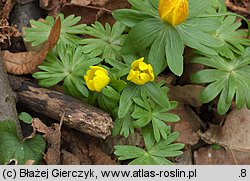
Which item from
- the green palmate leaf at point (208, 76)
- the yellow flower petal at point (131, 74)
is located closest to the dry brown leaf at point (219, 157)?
the green palmate leaf at point (208, 76)

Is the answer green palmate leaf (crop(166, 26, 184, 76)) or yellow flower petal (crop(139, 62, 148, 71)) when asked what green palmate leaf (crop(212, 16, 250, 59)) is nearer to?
green palmate leaf (crop(166, 26, 184, 76))

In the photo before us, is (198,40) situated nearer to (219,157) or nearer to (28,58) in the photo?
(219,157)

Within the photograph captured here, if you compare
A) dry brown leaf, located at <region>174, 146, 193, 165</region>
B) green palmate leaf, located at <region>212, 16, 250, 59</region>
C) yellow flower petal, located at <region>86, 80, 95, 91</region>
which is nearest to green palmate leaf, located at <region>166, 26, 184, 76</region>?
green palmate leaf, located at <region>212, 16, 250, 59</region>

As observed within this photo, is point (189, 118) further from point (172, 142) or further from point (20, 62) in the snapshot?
point (20, 62)

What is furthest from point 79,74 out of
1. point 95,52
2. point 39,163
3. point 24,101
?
point 39,163

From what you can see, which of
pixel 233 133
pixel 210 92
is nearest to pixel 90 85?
pixel 210 92

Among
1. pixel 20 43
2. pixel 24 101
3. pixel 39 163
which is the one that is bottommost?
pixel 39 163
